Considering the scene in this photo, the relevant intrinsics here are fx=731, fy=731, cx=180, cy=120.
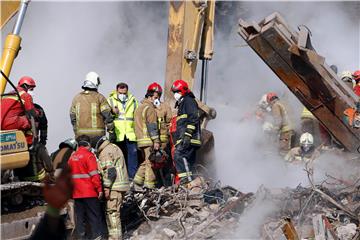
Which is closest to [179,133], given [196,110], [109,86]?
[196,110]

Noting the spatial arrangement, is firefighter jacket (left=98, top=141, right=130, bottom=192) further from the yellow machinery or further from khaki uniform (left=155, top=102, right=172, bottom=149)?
khaki uniform (left=155, top=102, right=172, bottom=149)

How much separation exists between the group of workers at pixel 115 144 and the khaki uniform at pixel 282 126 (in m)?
3.12

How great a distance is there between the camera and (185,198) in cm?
923

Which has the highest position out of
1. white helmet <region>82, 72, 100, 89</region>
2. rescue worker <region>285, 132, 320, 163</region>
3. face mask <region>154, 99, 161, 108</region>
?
white helmet <region>82, 72, 100, 89</region>

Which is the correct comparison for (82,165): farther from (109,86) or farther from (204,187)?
(109,86)

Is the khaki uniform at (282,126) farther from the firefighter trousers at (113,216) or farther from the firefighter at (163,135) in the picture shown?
the firefighter trousers at (113,216)

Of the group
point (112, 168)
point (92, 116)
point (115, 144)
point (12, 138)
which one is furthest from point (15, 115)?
point (115, 144)

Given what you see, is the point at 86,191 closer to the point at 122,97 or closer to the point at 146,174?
the point at 146,174

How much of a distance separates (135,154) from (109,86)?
6036 mm

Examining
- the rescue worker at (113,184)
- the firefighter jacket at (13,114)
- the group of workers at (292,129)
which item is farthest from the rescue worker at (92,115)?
the group of workers at (292,129)

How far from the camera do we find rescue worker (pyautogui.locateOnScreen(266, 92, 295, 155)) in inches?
520

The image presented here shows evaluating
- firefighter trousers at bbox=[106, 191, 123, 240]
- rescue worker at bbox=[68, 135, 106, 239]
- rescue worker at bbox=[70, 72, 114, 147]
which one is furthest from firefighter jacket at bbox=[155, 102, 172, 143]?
rescue worker at bbox=[68, 135, 106, 239]

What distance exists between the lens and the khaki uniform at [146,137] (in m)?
10.1

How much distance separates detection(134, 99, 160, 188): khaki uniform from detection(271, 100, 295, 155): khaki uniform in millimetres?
3642
